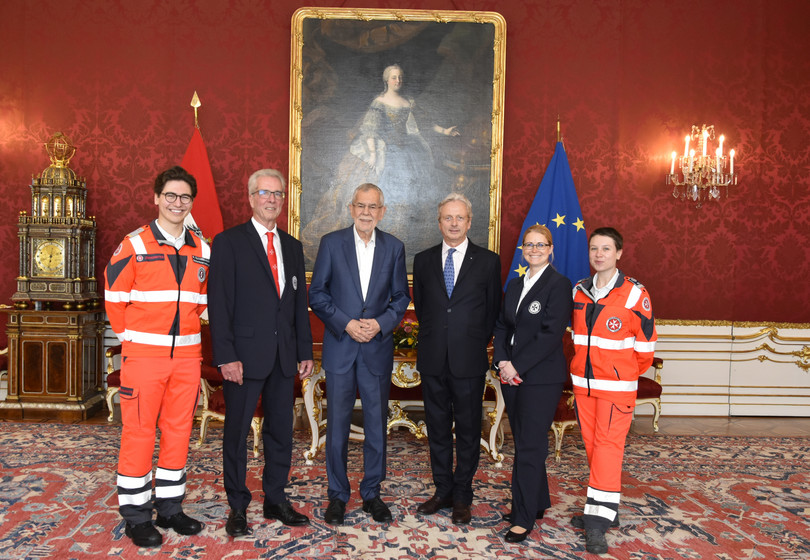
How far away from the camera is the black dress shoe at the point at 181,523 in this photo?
2697mm

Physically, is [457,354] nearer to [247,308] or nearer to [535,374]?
[535,374]

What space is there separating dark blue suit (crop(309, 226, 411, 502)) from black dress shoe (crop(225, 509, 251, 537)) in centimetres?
44

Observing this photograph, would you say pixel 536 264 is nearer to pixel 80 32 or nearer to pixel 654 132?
pixel 654 132

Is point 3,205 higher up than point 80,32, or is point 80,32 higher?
point 80,32

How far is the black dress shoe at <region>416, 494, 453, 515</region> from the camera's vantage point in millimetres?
3000

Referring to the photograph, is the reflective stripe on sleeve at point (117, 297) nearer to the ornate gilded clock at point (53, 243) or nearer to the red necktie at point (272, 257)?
the red necktie at point (272, 257)

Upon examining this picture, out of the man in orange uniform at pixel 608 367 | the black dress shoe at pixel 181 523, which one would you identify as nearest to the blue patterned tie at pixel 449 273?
the man in orange uniform at pixel 608 367

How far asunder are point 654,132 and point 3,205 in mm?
6155

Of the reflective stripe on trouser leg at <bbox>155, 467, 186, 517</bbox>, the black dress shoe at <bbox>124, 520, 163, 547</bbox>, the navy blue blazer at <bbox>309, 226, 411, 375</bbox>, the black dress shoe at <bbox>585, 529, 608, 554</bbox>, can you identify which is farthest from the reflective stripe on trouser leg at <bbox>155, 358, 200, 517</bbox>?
the black dress shoe at <bbox>585, 529, 608, 554</bbox>

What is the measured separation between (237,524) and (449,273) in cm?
158

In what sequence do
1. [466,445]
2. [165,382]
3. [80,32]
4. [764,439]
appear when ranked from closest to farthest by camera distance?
[165,382] < [466,445] < [764,439] < [80,32]

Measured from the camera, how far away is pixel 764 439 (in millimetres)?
4684

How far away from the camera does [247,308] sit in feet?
8.75

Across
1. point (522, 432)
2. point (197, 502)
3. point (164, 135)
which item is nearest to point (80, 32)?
point (164, 135)
